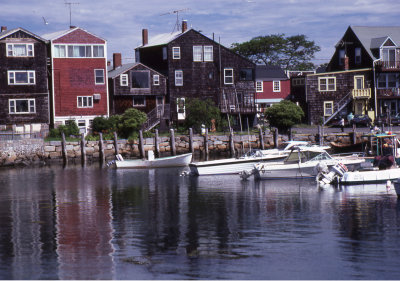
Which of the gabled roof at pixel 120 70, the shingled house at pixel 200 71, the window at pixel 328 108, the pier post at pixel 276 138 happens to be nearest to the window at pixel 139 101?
the shingled house at pixel 200 71

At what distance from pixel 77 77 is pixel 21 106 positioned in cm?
715

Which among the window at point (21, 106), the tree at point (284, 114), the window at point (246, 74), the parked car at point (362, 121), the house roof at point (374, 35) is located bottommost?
the parked car at point (362, 121)

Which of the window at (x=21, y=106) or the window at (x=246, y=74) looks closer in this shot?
the window at (x=21, y=106)

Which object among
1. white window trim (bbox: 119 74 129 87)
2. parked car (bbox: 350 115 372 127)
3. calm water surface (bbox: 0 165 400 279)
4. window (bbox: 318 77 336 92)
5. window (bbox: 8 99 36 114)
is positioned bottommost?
calm water surface (bbox: 0 165 400 279)

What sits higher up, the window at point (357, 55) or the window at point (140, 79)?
the window at point (357, 55)

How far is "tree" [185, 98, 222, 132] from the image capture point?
74250mm

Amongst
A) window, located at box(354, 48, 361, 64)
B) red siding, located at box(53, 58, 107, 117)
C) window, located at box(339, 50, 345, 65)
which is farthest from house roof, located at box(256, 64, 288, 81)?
red siding, located at box(53, 58, 107, 117)

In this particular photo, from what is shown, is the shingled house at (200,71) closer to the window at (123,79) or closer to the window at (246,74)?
the window at (246,74)

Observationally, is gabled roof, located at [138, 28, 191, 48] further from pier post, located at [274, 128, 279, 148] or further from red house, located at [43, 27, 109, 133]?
pier post, located at [274, 128, 279, 148]

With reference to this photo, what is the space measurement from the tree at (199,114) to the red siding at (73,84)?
1093 centimetres

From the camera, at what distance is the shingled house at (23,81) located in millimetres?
73000

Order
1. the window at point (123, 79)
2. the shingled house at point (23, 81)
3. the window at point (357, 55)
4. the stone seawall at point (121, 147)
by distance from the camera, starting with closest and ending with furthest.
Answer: the stone seawall at point (121, 147) → the shingled house at point (23, 81) → the window at point (123, 79) → the window at point (357, 55)

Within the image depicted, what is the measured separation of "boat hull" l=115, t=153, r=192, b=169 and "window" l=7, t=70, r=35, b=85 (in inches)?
809

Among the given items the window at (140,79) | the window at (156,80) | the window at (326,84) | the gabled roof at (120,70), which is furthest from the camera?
the window at (326,84)
